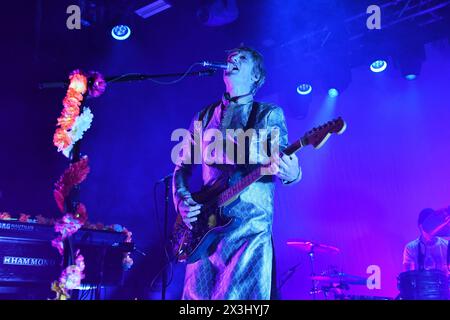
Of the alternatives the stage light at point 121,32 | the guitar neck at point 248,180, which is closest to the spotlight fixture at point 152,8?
the stage light at point 121,32

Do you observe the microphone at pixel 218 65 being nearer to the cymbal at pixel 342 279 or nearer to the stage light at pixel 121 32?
the stage light at pixel 121 32

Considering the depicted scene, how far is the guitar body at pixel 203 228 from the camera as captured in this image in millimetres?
3074

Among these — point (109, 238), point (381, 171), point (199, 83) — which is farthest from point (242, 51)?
point (381, 171)

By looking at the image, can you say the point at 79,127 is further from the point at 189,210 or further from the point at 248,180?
the point at 248,180

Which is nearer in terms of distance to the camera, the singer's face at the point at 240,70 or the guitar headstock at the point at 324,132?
the guitar headstock at the point at 324,132

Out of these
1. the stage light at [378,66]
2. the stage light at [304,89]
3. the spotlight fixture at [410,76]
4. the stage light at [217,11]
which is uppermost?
the stage light at [378,66]

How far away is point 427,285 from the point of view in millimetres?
6367

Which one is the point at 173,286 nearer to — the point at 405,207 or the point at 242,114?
the point at 405,207

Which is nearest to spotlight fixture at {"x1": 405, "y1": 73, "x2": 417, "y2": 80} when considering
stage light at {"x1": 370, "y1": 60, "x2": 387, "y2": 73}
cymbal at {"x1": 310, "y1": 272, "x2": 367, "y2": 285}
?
stage light at {"x1": 370, "y1": 60, "x2": 387, "y2": 73}

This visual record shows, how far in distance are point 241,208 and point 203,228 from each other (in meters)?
0.32

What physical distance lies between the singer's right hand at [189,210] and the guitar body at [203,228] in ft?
0.10

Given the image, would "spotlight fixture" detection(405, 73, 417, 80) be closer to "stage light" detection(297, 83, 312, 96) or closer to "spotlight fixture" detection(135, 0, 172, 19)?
"stage light" detection(297, 83, 312, 96)

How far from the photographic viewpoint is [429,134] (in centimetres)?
890

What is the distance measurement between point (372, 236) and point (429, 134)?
2206 mm
